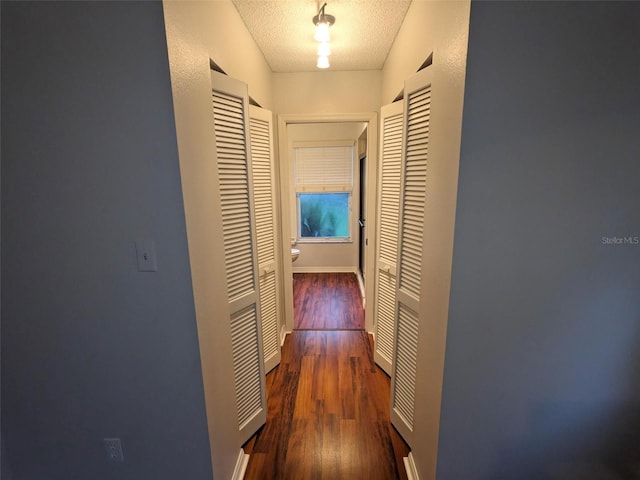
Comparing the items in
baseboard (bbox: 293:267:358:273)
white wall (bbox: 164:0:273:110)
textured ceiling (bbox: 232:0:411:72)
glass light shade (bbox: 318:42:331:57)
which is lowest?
baseboard (bbox: 293:267:358:273)

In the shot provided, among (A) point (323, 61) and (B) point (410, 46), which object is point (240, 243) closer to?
(A) point (323, 61)

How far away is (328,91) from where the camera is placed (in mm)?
2553

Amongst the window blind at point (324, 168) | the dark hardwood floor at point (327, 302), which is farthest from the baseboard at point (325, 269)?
the window blind at point (324, 168)

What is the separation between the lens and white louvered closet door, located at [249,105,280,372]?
6.66 feet

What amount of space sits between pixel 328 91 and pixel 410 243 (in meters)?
1.82

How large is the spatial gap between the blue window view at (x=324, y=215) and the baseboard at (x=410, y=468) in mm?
3579

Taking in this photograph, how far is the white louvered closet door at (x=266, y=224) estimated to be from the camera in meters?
2.03

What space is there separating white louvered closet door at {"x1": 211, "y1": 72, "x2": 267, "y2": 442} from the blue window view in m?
3.24

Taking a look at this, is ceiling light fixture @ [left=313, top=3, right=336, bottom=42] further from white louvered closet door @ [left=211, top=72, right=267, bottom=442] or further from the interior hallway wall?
white louvered closet door @ [left=211, top=72, right=267, bottom=442]
